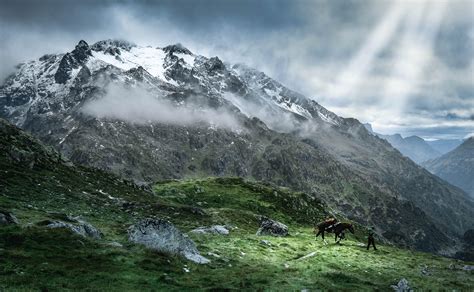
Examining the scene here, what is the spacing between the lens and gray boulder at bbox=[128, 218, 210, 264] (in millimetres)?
33281

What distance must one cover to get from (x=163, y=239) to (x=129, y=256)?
405 cm

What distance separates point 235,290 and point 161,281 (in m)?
5.12

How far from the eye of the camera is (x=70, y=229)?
32.8m

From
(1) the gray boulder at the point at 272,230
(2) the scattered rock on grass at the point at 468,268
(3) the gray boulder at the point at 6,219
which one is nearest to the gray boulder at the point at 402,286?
(2) the scattered rock on grass at the point at 468,268

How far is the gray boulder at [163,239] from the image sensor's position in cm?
3328

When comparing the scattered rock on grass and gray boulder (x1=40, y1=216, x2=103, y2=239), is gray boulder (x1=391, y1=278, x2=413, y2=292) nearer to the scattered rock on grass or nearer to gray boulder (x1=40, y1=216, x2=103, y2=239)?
the scattered rock on grass

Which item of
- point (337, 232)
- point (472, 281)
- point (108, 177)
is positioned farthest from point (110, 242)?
point (108, 177)

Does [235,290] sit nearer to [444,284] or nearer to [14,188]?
[444,284]

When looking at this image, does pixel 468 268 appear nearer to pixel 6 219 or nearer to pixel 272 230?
pixel 272 230

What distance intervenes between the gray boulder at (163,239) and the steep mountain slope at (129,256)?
104cm

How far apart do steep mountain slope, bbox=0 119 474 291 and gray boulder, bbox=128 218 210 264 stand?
1036 mm

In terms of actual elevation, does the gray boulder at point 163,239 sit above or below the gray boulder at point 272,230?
below

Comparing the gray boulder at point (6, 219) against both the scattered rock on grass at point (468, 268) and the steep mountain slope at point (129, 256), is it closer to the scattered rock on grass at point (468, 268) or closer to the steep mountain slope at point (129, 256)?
the steep mountain slope at point (129, 256)

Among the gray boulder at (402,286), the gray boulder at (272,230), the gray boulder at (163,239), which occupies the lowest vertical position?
the gray boulder at (402,286)
